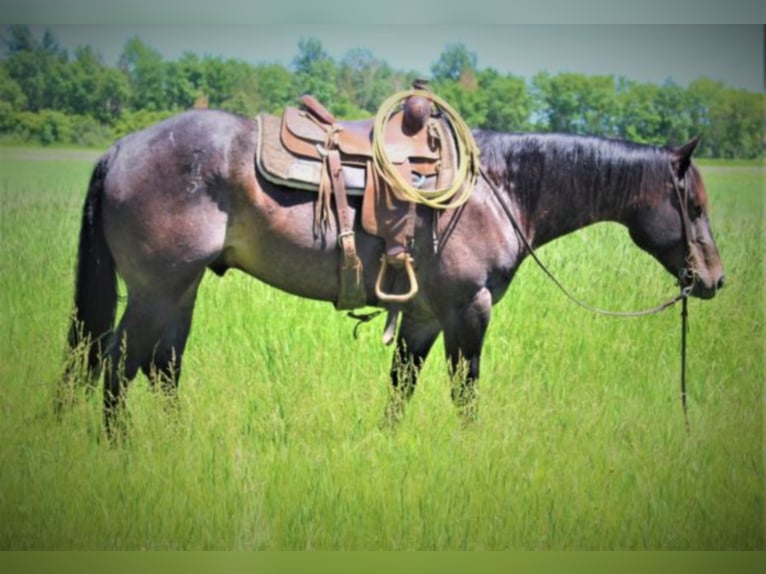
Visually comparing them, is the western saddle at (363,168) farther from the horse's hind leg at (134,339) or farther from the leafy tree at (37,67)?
the leafy tree at (37,67)

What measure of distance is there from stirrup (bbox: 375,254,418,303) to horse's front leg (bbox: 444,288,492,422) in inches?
7.5

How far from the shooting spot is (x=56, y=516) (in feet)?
12.1

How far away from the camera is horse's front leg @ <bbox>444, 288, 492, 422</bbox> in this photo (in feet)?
12.4

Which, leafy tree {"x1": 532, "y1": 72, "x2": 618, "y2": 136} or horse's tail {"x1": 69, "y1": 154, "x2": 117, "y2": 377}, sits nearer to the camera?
horse's tail {"x1": 69, "y1": 154, "x2": 117, "y2": 377}

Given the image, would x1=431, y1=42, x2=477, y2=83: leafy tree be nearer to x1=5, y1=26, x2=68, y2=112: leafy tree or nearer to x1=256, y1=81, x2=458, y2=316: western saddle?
x1=256, y1=81, x2=458, y2=316: western saddle

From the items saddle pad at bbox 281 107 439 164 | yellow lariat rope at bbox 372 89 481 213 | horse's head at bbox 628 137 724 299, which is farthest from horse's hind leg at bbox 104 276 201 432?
horse's head at bbox 628 137 724 299

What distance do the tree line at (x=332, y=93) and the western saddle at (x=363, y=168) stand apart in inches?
20.1

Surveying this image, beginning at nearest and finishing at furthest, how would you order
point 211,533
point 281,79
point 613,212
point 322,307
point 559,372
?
1. point 211,533
2. point 613,212
3. point 559,372
4. point 281,79
5. point 322,307

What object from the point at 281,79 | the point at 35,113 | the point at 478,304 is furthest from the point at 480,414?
the point at 35,113

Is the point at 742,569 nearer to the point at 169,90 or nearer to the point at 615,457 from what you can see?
the point at 615,457

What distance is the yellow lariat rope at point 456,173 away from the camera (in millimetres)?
3689

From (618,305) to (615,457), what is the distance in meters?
1.28

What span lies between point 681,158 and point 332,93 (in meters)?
1.75

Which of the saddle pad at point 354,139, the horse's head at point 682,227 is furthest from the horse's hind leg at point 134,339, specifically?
the horse's head at point 682,227
